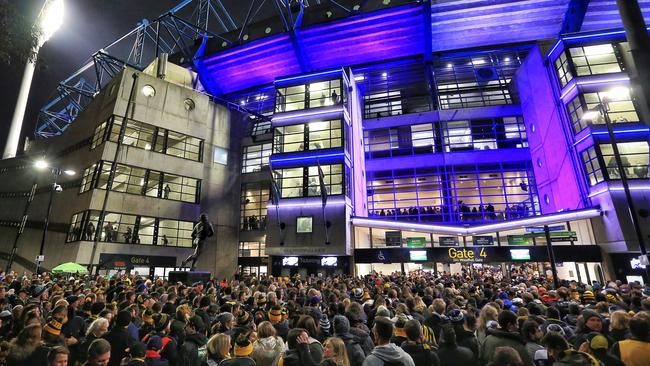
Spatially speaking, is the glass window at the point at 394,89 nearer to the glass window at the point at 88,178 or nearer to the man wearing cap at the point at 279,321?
the glass window at the point at 88,178

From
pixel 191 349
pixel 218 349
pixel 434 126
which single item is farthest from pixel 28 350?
pixel 434 126

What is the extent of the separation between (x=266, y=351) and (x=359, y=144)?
3336cm

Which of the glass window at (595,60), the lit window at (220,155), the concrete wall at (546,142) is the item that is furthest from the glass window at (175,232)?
the glass window at (595,60)

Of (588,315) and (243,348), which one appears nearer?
(243,348)

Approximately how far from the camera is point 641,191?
2206 cm

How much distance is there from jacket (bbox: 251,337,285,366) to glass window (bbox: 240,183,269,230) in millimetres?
33329

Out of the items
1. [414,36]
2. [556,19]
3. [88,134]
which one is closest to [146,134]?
[88,134]

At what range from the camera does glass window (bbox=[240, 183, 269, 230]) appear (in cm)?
3778

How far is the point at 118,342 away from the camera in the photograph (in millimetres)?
5520

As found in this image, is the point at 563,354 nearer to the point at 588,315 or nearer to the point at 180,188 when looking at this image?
the point at 588,315

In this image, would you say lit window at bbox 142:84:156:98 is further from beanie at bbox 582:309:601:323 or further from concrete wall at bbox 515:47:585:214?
concrete wall at bbox 515:47:585:214

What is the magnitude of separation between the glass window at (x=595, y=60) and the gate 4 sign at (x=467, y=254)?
17.1 metres

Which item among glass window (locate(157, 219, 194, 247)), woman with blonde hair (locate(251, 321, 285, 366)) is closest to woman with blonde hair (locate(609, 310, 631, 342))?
woman with blonde hair (locate(251, 321, 285, 366))

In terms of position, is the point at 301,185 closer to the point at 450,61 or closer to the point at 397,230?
the point at 397,230
